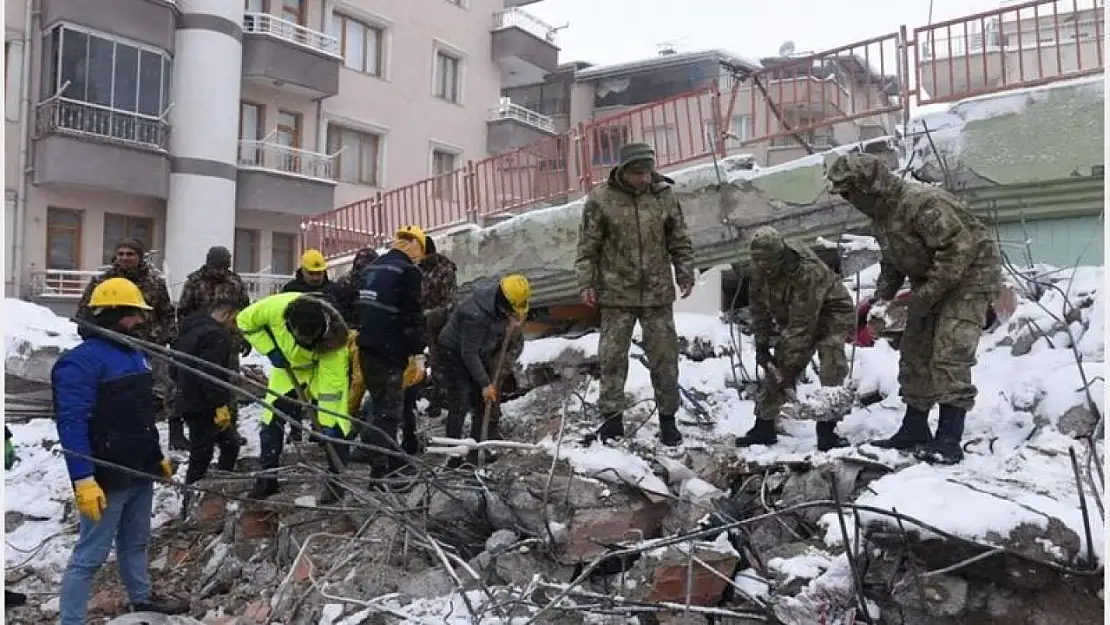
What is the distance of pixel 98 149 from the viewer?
1249 centimetres

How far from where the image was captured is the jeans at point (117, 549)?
348 centimetres

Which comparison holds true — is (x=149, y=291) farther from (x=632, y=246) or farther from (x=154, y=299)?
(x=632, y=246)

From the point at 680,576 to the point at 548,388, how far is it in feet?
10.7

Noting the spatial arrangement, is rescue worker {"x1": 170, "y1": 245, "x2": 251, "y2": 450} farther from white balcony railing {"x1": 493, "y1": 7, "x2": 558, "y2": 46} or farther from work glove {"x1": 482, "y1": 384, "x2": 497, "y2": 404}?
white balcony railing {"x1": 493, "y1": 7, "x2": 558, "y2": 46}

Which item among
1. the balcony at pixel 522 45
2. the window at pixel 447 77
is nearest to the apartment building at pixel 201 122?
the window at pixel 447 77

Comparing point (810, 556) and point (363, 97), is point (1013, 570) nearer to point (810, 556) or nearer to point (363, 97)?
point (810, 556)

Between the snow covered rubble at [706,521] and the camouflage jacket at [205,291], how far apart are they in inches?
45.2

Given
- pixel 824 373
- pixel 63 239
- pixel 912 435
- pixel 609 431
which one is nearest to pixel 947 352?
pixel 912 435

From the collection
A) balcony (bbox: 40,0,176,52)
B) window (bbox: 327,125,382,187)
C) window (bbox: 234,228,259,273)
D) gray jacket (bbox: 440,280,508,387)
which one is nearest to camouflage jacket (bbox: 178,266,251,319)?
gray jacket (bbox: 440,280,508,387)

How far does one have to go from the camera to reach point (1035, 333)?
5164mm

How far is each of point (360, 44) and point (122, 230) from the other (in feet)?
20.6

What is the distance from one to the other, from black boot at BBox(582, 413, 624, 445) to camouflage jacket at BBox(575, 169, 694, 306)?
638 mm

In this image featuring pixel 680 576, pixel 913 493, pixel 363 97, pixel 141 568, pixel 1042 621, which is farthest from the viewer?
pixel 363 97

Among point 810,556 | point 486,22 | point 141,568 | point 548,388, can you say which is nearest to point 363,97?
point 486,22
